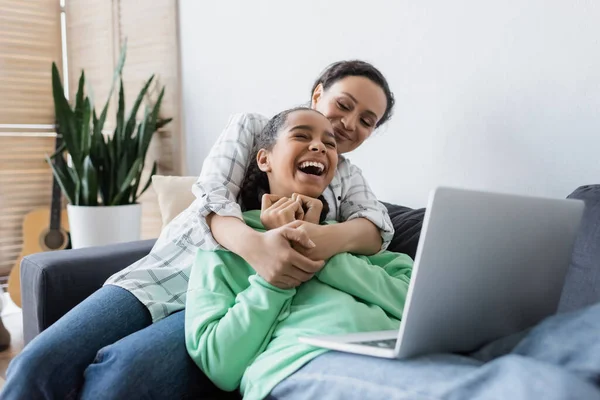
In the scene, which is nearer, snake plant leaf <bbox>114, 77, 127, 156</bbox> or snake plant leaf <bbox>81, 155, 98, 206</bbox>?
snake plant leaf <bbox>81, 155, 98, 206</bbox>

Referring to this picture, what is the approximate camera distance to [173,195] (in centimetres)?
215

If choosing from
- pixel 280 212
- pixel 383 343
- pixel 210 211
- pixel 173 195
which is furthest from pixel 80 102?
pixel 383 343

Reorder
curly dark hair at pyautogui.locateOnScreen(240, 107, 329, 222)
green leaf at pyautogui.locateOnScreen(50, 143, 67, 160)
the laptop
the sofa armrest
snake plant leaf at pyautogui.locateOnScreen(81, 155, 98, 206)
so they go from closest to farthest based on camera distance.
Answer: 1. the laptop
2. curly dark hair at pyautogui.locateOnScreen(240, 107, 329, 222)
3. the sofa armrest
4. snake plant leaf at pyautogui.locateOnScreen(81, 155, 98, 206)
5. green leaf at pyautogui.locateOnScreen(50, 143, 67, 160)

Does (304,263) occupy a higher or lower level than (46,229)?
higher

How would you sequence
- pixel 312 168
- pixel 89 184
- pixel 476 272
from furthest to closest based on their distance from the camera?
1. pixel 89 184
2. pixel 312 168
3. pixel 476 272

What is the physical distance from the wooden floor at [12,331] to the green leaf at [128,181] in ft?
2.22

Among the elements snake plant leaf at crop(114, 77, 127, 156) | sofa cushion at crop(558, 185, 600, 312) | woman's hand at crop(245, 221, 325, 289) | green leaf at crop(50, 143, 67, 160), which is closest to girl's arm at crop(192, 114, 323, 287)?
woman's hand at crop(245, 221, 325, 289)

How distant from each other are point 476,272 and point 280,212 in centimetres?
Result: 46

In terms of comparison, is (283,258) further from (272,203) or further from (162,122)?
(162,122)

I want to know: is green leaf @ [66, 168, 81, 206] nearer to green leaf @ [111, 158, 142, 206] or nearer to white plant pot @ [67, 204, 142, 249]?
white plant pot @ [67, 204, 142, 249]

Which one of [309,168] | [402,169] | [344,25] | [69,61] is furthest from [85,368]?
[69,61]

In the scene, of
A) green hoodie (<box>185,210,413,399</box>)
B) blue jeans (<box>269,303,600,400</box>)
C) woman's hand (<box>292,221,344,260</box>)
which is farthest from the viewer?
woman's hand (<box>292,221,344,260</box>)

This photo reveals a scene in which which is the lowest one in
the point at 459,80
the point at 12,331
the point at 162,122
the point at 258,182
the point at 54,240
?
the point at 12,331

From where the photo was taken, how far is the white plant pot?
2.73 metres
